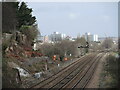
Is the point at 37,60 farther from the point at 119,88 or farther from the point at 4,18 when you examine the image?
the point at 119,88

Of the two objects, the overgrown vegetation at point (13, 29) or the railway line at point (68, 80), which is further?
the railway line at point (68, 80)

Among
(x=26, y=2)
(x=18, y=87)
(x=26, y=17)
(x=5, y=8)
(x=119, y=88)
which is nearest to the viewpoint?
(x=119, y=88)

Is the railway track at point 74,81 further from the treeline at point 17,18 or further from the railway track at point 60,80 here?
the treeline at point 17,18

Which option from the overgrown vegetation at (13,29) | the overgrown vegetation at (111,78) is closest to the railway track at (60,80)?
the overgrown vegetation at (13,29)

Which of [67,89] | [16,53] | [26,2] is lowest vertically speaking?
[67,89]

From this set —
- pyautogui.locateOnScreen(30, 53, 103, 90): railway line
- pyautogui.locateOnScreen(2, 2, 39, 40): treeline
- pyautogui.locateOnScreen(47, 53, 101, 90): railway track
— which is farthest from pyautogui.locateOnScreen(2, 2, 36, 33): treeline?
pyautogui.locateOnScreen(47, 53, 101, 90): railway track

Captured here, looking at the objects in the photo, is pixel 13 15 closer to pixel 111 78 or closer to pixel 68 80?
pixel 68 80

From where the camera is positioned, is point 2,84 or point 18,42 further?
point 18,42

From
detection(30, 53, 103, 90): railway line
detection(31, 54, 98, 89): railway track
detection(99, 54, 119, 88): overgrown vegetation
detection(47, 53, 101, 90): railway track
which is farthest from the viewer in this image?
detection(47, 53, 101, 90): railway track

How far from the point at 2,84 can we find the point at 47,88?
369cm

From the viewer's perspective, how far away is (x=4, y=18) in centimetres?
2541

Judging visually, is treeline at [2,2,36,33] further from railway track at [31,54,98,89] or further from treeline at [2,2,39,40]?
railway track at [31,54,98,89]

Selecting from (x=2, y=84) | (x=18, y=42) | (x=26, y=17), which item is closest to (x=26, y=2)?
(x=26, y=17)

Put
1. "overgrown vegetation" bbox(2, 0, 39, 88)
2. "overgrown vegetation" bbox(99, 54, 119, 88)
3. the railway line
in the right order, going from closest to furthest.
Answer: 1. "overgrown vegetation" bbox(2, 0, 39, 88)
2. "overgrown vegetation" bbox(99, 54, 119, 88)
3. the railway line
